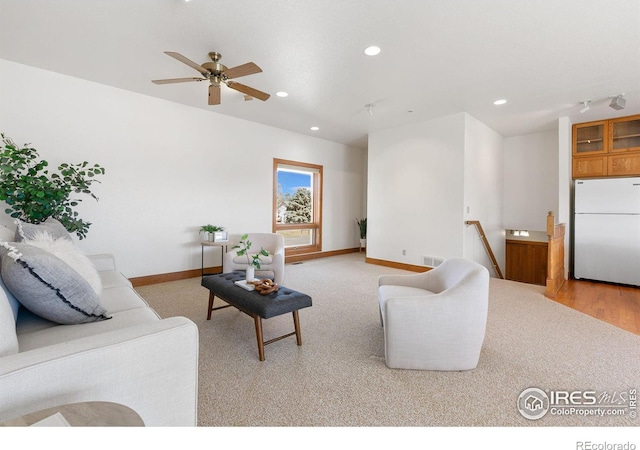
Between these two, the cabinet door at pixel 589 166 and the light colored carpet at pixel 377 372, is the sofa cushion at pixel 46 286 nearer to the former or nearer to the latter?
the light colored carpet at pixel 377 372

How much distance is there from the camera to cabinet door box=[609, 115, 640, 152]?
441 centimetres

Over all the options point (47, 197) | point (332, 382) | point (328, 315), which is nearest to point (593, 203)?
point (328, 315)

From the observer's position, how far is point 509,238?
6.04m

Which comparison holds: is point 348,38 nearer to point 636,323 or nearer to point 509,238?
point 636,323

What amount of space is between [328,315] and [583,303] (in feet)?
10.2

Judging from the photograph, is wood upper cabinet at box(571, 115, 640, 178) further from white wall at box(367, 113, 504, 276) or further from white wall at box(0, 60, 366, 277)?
white wall at box(0, 60, 366, 277)

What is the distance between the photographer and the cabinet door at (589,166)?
4633 millimetres

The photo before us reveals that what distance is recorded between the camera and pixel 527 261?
5711 millimetres

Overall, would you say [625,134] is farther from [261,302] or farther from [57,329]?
[57,329]

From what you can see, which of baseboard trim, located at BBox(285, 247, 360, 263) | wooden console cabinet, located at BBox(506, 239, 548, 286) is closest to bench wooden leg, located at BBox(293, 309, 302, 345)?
baseboard trim, located at BBox(285, 247, 360, 263)

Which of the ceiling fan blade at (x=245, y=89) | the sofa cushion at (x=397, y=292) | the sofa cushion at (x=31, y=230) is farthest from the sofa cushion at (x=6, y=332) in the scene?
the ceiling fan blade at (x=245, y=89)

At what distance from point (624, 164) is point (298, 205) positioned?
5570 millimetres

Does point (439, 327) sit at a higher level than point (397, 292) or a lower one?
lower

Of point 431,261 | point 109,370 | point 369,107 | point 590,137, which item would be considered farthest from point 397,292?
point 590,137
